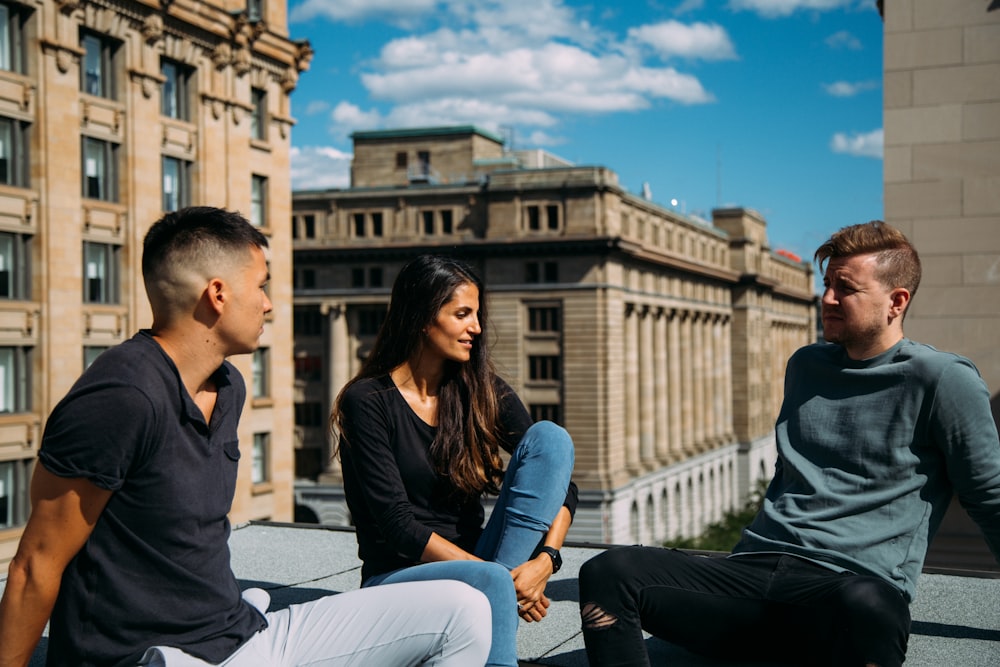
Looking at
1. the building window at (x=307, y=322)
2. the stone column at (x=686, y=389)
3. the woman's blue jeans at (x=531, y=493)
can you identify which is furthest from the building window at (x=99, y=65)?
the stone column at (x=686, y=389)

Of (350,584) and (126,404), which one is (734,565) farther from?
(350,584)

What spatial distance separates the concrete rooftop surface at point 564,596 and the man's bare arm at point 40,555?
7.64ft

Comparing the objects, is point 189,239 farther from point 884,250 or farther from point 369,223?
point 369,223

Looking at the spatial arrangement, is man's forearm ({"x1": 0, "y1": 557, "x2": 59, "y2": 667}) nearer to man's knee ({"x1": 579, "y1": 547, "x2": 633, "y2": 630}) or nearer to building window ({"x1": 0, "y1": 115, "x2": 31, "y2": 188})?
man's knee ({"x1": 579, "y1": 547, "x2": 633, "y2": 630})

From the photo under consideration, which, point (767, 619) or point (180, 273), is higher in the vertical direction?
point (180, 273)

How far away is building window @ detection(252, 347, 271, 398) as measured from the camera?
38.6 meters

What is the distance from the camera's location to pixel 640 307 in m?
70.7

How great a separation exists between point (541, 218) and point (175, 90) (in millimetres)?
31001

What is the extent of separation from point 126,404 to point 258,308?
2.32ft

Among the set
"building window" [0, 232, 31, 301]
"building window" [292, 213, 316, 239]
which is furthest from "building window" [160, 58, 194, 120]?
"building window" [292, 213, 316, 239]

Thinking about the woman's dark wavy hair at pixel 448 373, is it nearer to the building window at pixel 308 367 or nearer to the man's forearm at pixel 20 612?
the man's forearm at pixel 20 612

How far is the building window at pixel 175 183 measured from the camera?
3441 cm

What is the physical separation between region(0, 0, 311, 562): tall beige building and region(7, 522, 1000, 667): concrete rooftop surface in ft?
71.2

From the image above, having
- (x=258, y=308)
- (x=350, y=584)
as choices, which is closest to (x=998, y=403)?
(x=350, y=584)
